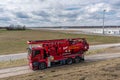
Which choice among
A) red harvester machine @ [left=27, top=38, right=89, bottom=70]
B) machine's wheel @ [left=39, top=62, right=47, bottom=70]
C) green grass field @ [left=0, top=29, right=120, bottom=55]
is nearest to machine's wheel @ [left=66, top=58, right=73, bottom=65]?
red harvester machine @ [left=27, top=38, right=89, bottom=70]

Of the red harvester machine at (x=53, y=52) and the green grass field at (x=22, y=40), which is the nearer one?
the red harvester machine at (x=53, y=52)

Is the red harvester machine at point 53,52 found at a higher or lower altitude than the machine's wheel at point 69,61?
higher

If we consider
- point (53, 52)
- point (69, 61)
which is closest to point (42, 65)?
point (53, 52)

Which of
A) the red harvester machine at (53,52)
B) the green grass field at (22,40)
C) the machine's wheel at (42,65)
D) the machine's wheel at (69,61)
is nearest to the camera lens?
the red harvester machine at (53,52)

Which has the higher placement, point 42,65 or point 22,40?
point 22,40

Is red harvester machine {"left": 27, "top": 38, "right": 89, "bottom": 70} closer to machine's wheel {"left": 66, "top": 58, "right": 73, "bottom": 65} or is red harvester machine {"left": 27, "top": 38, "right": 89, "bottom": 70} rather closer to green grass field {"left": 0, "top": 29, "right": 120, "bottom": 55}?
machine's wheel {"left": 66, "top": 58, "right": 73, "bottom": 65}

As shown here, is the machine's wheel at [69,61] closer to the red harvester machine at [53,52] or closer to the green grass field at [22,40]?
the red harvester machine at [53,52]

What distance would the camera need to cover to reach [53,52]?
26047 mm

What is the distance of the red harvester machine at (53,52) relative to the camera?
2483 cm

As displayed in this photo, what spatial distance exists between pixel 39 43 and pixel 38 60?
7.04ft

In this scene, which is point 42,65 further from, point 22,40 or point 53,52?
point 22,40

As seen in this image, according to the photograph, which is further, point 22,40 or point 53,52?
point 22,40

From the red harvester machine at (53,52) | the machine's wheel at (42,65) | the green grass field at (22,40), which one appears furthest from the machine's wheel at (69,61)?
the green grass field at (22,40)

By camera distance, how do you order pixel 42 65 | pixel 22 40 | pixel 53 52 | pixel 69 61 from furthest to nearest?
pixel 22 40 < pixel 69 61 < pixel 53 52 < pixel 42 65
